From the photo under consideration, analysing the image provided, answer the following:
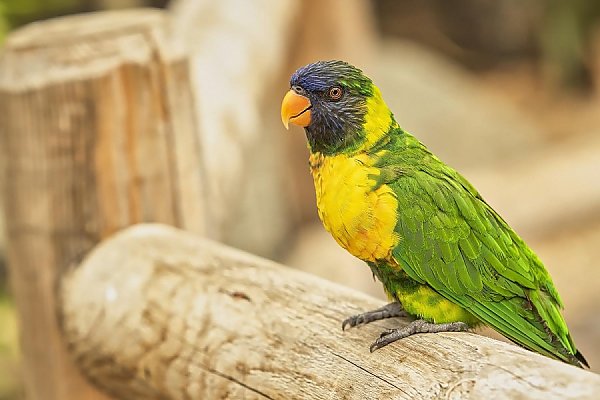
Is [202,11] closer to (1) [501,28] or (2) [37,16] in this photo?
(2) [37,16]

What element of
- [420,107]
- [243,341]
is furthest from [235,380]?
[420,107]

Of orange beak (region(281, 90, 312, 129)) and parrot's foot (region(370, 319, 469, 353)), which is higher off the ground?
orange beak (region(281, 90, 312, 129))

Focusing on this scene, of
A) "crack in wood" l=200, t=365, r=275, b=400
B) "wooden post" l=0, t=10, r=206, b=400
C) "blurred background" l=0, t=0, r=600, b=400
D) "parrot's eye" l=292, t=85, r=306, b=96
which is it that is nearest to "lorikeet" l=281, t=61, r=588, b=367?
"parrot's eye" l=292, t=85, r=306, b=96

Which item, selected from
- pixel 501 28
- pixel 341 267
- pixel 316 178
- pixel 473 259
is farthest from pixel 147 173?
pixel 501 28

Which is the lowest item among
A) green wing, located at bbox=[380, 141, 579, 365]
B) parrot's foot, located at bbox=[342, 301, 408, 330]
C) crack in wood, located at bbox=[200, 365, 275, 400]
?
crack in wood, located at bbox=[200, 365, 275, 400]

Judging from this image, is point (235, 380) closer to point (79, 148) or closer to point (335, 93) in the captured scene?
point (335, 93)

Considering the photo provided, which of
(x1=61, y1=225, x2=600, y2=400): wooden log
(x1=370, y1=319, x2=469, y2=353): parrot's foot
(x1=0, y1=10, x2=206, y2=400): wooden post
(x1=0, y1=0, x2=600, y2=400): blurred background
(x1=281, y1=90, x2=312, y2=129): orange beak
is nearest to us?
(x1=61, y1=225, x2=600, y2=400): wooden log

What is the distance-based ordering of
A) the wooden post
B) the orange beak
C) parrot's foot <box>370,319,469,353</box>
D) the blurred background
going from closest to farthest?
parrot's foot <box>370,319,469,353</box> → the orange beak → the wooden post → the blurred background

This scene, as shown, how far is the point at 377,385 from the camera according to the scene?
1.07 m

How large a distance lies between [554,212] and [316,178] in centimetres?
286

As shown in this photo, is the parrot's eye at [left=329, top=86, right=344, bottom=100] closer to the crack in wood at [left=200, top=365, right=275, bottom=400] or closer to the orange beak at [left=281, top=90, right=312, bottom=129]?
the orange beak at [left=281, top=90, right=312, bottom=129]

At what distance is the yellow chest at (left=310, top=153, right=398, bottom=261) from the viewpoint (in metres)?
1.19

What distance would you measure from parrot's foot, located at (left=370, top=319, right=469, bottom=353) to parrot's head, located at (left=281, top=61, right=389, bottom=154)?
0.26 m

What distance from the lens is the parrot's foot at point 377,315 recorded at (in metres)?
1.21
